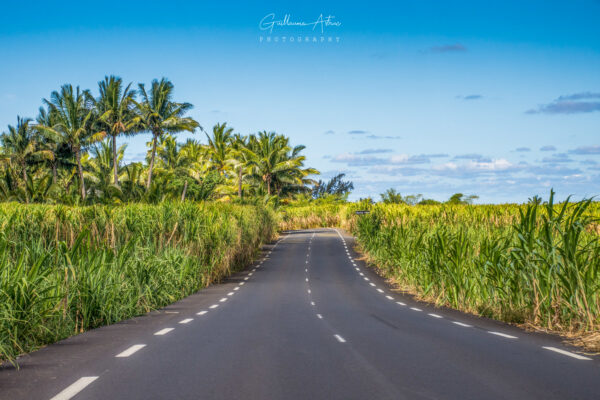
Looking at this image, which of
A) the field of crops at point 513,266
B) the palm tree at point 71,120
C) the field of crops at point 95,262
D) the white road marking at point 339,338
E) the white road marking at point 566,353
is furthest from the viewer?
the palm tree at point 71,120

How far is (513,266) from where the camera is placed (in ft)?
40.2

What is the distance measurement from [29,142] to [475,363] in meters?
65.2

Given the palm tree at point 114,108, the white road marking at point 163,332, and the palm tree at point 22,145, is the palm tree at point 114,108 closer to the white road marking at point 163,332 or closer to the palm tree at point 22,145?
the palm tree at point 22,145

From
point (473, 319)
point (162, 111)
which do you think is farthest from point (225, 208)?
point (162, 111)

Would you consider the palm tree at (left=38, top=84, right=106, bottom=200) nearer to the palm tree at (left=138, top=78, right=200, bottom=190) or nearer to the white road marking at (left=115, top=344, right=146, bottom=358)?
the palm tree at (left=138, top=78, right=200, bottom=190)

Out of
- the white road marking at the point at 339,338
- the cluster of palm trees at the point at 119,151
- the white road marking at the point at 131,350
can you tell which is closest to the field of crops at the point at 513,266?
the white road marking at the point at 339,338

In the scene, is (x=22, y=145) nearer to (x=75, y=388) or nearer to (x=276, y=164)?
(x=276, y=164)

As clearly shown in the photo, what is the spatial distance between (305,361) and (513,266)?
6681 mm

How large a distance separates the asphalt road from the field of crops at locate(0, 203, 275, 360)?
0.61 m

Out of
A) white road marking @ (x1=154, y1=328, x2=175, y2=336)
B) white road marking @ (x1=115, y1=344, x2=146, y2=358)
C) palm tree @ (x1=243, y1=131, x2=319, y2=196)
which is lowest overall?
white road marking @ (x1=154, y1=328, x2=175, y2=336)

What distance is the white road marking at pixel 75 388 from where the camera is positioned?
5301 millimetres

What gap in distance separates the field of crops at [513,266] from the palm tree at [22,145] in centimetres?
4997

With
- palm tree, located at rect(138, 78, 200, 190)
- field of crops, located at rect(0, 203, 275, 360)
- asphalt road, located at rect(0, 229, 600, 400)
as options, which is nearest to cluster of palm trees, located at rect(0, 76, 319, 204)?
palm tree, located at rect(138, 78, 200, 190)

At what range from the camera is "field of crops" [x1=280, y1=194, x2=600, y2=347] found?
32.0 feet
